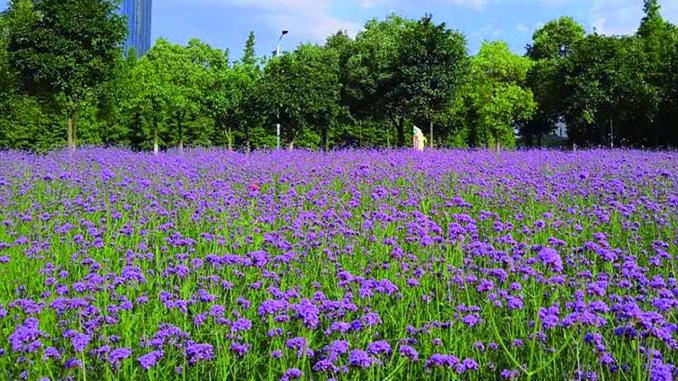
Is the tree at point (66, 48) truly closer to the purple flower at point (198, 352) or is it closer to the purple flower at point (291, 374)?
the purple flower at point (198, 352)

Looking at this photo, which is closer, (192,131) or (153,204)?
(153,204)

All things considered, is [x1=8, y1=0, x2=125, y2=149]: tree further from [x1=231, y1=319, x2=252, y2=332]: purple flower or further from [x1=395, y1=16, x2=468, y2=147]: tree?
[x1=231, y1=319, x2=252, y2=332]: purple flower

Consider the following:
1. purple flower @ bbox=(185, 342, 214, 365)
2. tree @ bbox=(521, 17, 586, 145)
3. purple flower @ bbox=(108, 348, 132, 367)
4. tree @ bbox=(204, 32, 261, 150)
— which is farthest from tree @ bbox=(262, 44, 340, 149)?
purple flower @ bbox=(108, 348, 132, 367)

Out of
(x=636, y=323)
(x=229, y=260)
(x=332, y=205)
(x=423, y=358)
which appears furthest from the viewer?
(x=332, y=205)

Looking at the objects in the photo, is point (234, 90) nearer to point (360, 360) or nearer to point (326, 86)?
point (326, 86)

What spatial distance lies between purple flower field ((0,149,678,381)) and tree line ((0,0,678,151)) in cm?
1303

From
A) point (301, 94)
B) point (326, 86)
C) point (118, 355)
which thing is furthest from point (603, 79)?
point (118, 355)

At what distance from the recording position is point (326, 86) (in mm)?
30781

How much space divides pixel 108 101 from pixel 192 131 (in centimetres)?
2214


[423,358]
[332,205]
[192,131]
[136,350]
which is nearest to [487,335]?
[423,358]

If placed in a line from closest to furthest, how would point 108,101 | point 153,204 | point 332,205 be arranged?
point 153,204, point 332,205, point 108,101

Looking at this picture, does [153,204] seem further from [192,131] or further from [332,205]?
[192,131]

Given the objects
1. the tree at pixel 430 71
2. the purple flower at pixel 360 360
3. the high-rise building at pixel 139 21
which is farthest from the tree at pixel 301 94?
the high-rise building at pixel 139 21

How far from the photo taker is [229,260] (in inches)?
151
